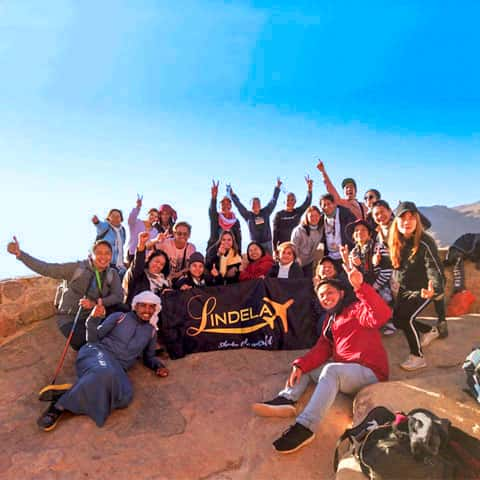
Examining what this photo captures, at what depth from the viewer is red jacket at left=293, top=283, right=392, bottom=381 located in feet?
12.5

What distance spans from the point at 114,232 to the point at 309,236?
3.74m

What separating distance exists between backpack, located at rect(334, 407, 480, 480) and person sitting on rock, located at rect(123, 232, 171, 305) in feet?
12.0

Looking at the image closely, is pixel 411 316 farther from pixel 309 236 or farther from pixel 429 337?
pixel 309 236

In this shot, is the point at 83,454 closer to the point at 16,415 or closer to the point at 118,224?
the point at 16,415

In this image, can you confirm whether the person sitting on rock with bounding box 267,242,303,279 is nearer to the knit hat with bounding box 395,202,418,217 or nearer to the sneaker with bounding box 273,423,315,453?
the knit hat with bounding box 395,202,418,217

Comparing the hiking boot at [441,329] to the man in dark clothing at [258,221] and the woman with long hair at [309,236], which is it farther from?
the man in dark clothing at [258,221]

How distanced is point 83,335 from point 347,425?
3.57m

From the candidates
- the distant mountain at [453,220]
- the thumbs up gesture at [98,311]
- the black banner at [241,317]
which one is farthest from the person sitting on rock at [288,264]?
the distant mountain at [453,220]

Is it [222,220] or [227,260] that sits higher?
[222,220]

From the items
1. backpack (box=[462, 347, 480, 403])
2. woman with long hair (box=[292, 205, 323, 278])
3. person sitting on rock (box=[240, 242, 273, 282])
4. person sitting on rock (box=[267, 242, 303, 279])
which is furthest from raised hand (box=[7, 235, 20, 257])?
backpack (box=[462, 347, 480, 403])

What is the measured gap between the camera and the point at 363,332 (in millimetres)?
3998

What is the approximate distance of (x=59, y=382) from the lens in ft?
16.3

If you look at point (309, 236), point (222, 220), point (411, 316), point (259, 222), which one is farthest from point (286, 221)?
point (411, 316)

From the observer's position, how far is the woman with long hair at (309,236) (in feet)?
22.0
